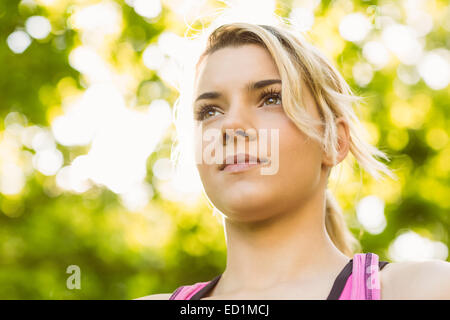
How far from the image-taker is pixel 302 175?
74.9 inches

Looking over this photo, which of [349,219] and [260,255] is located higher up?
[349,219]

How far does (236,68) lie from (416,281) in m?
0.96

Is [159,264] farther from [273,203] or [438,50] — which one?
[273,203]

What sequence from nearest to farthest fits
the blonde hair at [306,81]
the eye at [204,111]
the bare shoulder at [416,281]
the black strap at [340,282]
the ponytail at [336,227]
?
the bare shoulder at [416,281] < the black strap at [340,282] < the blonde hair at [306,81] < the eye at [204,111] < the ponytail at [336,227]

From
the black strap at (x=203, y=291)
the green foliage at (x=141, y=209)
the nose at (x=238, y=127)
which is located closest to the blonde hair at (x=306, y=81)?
the nose at (x=238, y=127)

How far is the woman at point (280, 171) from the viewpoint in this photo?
5.91 feet

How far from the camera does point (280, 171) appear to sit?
1854mm

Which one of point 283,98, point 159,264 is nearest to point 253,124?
point 283,98

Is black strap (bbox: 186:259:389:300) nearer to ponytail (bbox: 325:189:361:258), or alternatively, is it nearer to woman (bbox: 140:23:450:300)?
woman (bbox: 140:23:450:300)

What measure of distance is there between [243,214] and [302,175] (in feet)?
0.82

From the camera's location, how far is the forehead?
1.99 meters

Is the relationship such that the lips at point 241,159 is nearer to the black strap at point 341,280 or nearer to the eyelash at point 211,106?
the eyelash at point 211,106

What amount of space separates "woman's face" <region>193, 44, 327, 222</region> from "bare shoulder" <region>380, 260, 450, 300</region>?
0.41 meters

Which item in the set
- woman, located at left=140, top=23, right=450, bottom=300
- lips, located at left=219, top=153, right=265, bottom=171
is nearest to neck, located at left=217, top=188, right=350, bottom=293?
woman, located at left=140, top=23, right=450, bottom=300
